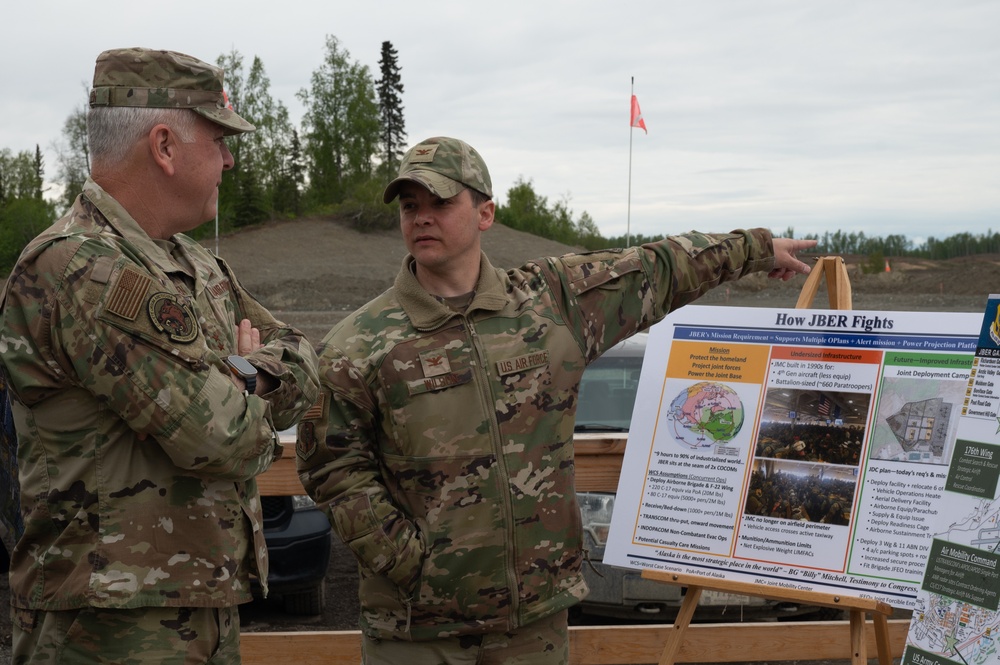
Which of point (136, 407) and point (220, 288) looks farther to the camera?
point (220, 288)

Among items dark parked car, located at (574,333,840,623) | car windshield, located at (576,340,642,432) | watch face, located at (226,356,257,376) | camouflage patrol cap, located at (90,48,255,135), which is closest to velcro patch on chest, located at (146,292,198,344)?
watch face, located at (226,356,257,376)

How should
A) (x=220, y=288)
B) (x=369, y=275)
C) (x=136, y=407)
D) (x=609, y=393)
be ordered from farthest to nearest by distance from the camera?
1. (x=369, y=275)
2. (x=609, y=393)
3. (x=220, y=288)
4. (x=136, y=407)

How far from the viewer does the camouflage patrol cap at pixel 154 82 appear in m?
2.34

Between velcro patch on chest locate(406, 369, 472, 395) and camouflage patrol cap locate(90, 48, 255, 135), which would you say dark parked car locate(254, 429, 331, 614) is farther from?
camouflage patrol cap locate(90, 48, 255, 135)

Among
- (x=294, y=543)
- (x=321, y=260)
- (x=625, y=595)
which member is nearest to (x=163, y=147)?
(x=625, y=595)

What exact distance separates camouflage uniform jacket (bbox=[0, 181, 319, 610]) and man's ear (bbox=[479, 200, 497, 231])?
1089 millimetres

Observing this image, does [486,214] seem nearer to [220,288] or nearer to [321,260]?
[220,288]

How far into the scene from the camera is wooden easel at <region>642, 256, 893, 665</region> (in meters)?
3.34

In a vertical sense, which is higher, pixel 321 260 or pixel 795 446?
pixel 795 446

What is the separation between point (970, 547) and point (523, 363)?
1.36 meters

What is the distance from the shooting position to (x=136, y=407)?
2105 mm

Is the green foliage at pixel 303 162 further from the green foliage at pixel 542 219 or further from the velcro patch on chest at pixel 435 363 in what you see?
the velcro patch on chest at pixel 435 363

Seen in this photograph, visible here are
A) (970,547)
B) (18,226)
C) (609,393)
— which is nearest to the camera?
(970,547)

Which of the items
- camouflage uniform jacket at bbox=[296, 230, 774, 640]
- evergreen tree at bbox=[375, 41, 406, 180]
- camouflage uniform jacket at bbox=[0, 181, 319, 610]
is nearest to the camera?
camouflage uniform jacket at bbox=[0, 181, 319, 610]
